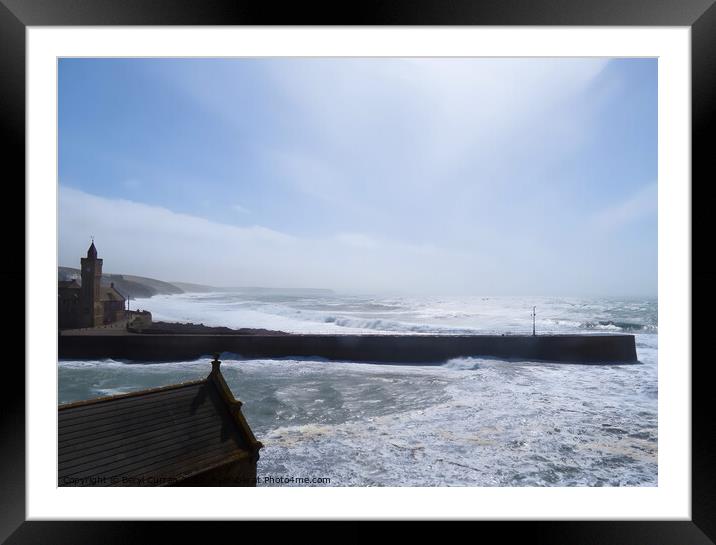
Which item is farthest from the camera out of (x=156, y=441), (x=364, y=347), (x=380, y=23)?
(x=364, y=347)

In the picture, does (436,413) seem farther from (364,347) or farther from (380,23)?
(380,23)

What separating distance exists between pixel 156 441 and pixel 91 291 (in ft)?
4.31

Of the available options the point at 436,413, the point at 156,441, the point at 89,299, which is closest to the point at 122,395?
the point at 156,441

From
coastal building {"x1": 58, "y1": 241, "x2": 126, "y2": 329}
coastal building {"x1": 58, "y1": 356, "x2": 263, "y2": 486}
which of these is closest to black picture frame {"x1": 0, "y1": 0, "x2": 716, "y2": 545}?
coastal building {"x1": 58, "y1": 356, "x2": 263, "y2": 486}

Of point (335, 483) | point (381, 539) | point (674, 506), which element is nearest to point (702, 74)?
point (674, 506)

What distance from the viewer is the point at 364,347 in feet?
10.6

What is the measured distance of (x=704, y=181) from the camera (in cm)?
119

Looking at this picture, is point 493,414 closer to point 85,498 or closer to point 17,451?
point 85,498

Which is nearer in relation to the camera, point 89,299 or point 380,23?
point 380,23

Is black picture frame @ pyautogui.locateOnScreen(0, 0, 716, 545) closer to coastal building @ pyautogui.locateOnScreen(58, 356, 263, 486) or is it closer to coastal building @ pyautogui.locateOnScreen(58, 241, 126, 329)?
coastal building @ pyautogui.locateOnScreen(58, 356, 263, 486)

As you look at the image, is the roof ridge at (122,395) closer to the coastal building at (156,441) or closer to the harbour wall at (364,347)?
the coastal building at (156,441)

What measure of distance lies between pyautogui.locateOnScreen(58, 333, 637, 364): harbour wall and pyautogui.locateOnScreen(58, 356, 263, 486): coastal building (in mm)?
1100

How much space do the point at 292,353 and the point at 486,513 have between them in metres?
2.27

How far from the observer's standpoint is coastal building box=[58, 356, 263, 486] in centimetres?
143
